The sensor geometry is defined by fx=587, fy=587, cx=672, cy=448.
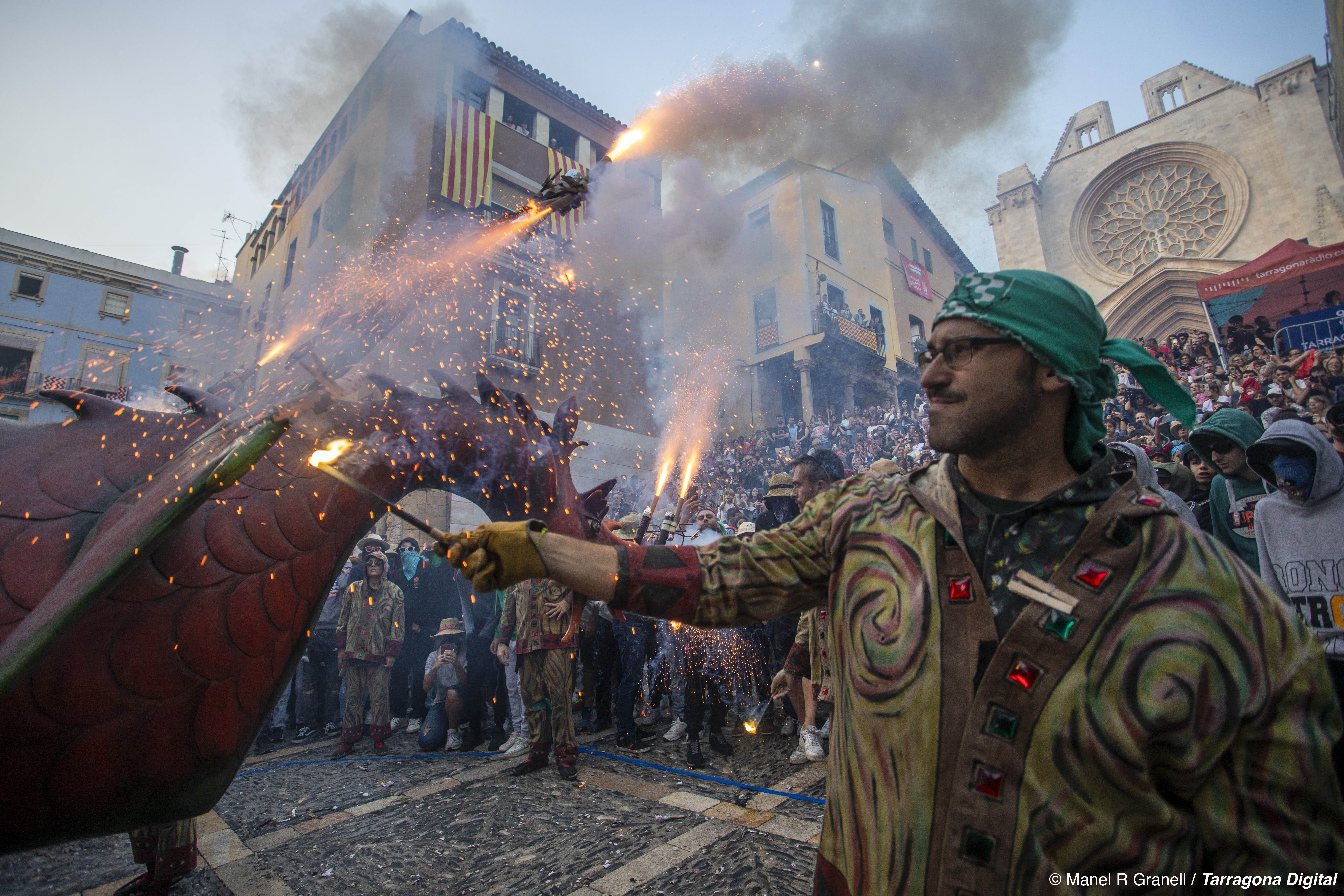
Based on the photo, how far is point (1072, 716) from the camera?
1.14m

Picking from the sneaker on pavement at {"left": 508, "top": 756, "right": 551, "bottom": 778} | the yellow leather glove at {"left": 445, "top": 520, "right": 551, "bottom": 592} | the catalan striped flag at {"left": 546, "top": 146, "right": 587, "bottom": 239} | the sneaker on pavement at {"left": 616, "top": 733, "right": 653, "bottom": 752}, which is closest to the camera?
the yellow leather glove at {"left": 445, "top": 520, "right": 551, "bottom": 592}

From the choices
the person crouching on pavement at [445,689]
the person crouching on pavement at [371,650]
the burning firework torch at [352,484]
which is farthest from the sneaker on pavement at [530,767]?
the burning firework torch at [352,484]

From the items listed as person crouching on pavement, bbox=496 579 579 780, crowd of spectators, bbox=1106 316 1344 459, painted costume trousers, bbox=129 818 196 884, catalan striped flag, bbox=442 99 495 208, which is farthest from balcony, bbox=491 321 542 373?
crowd of spectators, bbox=1106 316 1344 459

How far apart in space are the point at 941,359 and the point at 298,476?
2323 mm

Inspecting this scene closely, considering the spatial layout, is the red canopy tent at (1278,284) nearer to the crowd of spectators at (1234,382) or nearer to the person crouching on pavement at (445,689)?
the crowd of spectators at (1234,382)

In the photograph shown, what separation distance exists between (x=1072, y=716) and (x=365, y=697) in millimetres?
7896

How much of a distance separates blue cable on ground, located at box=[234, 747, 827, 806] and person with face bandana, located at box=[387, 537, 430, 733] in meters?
1.48

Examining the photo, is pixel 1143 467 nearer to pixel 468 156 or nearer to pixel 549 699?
pixel 549 699

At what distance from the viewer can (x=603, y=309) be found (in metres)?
17.3

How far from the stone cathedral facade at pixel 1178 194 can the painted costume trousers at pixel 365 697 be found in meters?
23.4

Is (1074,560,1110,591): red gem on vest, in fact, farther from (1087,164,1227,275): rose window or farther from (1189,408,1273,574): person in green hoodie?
(1087,164,1227,275): rose window

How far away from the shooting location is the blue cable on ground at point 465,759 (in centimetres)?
501

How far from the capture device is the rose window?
85.4 feet

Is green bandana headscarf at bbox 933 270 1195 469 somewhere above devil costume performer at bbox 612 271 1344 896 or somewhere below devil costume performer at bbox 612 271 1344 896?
above
